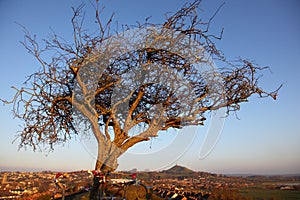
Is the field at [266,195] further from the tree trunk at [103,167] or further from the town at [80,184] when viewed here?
the tree trunk at [103,167]

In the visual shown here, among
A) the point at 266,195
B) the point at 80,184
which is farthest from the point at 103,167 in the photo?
the point at 266,195

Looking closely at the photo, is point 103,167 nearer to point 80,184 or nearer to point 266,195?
point 80,184

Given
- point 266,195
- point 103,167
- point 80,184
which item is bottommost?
point 266,195

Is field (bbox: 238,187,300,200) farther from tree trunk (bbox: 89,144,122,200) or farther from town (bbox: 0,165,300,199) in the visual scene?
tree trunk (bbox: 89,144,122,200)

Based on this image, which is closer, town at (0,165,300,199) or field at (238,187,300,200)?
town at (0,165,300,199)

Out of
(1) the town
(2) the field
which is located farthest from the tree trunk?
(2) the field

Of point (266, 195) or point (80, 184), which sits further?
point (266, 195)

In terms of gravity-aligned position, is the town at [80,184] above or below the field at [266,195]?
above

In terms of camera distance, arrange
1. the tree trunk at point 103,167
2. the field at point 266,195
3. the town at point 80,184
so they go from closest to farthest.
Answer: the tree trunk at point 103,167 < the town at point 80,184 < the field at point 266,195

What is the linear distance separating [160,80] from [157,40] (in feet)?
3.15

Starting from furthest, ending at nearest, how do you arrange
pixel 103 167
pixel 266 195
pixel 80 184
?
pixel 266 195
pixel 80 184
pixel 103 167

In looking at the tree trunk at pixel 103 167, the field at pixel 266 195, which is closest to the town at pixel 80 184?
the tree trunk at pixel 103 167

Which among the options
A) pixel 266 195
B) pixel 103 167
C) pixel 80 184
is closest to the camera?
pixel 103 167

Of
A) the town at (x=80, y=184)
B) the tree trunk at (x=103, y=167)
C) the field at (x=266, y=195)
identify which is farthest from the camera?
the field at (x=266, y=195)
